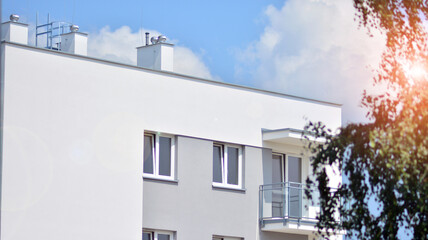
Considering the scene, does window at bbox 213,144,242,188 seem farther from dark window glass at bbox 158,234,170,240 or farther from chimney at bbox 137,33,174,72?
chimney at bbox 137,33,174,72

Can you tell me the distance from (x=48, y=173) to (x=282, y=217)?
7.26m

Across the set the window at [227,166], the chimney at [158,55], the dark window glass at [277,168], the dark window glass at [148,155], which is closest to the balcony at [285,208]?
the dark window glass at [277,168]

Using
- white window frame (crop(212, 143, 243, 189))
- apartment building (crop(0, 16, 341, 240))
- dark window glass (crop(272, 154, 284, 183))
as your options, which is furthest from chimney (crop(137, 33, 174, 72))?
dark window glass (crop(272, 154, 284, 183))

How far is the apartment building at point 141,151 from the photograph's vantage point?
20.6m

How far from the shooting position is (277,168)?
87.0ft

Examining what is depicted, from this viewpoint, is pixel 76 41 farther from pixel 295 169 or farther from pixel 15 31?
pixel 295 169

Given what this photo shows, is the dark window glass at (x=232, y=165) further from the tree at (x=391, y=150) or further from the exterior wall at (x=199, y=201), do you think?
the tree at (x=391, y=150)

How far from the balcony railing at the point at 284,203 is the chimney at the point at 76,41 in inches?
280

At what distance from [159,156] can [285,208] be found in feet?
12.9

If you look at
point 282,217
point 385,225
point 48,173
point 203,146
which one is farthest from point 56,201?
point 385,225

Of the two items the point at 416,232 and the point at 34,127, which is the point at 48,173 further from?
the point at 416,232

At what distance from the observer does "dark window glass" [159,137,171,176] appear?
23311 millimetres

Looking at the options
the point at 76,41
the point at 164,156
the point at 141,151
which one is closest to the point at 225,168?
the point at 164,156

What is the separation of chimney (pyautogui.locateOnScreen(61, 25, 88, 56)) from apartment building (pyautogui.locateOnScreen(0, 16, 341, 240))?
0.11 feet
